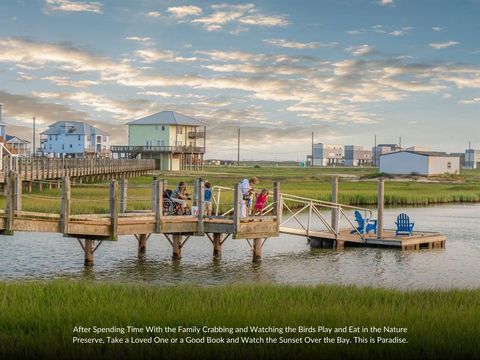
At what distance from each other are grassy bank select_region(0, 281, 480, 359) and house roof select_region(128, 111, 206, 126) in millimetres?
106671

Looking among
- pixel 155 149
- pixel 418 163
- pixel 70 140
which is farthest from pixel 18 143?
pixel 418 163

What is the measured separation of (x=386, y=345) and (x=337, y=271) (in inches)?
572

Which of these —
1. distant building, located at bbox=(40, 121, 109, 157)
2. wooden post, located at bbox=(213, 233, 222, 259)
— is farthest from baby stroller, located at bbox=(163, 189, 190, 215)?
distant building, located at bbox=(40, 121, 109, 157)

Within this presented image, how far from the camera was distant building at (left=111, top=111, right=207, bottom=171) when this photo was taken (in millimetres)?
121331

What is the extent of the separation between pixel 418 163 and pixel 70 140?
242ft

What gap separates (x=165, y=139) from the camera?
122m

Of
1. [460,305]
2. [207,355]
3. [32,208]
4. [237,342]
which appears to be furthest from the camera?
[32,208]

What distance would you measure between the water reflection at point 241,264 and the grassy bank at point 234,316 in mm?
5801

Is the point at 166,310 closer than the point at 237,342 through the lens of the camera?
No

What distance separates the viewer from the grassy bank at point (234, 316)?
10.1 meters

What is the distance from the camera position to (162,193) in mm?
26078

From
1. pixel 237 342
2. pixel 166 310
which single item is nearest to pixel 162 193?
pixel 166 310

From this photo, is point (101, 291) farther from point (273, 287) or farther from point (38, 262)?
point (38, 262)

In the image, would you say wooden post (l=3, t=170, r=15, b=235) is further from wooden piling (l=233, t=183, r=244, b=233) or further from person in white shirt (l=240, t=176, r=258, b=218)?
person in white shirt (l=240, t=176, r=258, b=218)
